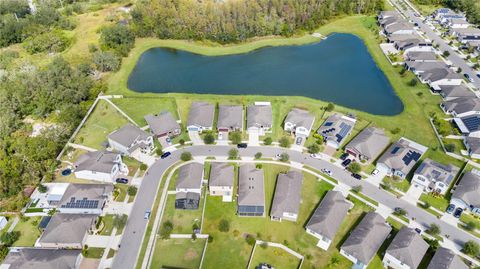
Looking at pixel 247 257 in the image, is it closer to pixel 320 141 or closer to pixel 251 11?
pixel 320 141

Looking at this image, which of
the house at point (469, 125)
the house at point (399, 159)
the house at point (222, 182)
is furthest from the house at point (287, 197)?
the house at point (469, 125)

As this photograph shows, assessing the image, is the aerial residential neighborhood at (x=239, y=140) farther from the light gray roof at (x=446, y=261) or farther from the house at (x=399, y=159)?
the house at (x=399, y=159)

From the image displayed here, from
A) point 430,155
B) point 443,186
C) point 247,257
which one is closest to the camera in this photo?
point 247,257

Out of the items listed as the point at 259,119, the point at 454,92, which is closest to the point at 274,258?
Result: the point at 259,119

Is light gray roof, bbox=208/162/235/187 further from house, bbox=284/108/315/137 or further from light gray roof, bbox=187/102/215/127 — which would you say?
house, bbox=284/108/315/137

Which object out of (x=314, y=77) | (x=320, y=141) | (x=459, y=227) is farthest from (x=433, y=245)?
(x=314, y=77)

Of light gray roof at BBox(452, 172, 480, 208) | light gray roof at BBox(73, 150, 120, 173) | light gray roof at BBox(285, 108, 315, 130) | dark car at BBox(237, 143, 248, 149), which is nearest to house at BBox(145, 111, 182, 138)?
light gray roof at BBox(73, 150, 120, 173)
